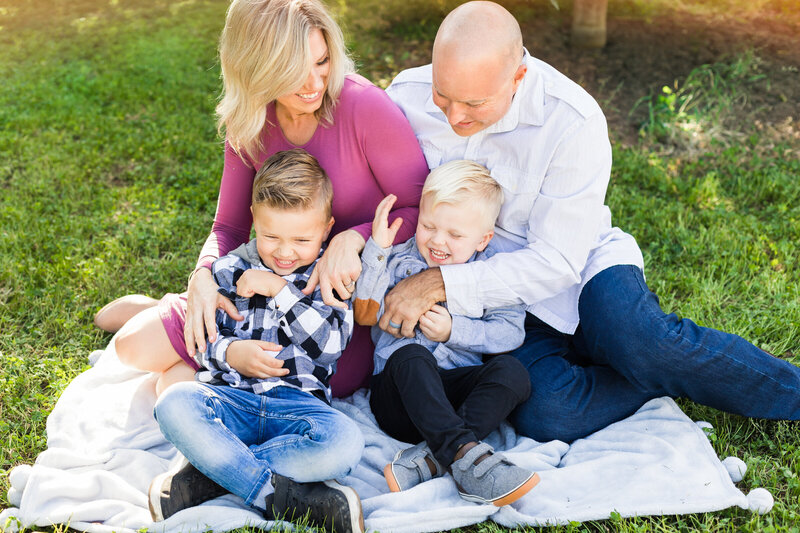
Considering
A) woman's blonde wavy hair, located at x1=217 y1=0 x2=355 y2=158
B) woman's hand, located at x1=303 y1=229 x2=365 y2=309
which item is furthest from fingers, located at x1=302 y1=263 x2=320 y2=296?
woman's blonde wavy hair, located at x1=217 y1=0 x2=355 y2=158

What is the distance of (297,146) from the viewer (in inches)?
125

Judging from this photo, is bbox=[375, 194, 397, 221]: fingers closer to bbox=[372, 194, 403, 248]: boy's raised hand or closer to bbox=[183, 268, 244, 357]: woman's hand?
bbox=[372, 194, 403, 248]: boy's raised hand

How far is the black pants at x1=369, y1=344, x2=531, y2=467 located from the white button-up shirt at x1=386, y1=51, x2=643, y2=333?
0.28 meters

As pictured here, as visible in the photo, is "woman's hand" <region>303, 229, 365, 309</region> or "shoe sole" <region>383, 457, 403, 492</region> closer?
"shoe sole" <region>383, 457, 403, 492</region>

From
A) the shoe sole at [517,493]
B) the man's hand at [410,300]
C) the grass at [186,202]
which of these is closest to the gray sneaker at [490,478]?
the shoe sole at [517,493]

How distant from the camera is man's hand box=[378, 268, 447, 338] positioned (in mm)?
2936

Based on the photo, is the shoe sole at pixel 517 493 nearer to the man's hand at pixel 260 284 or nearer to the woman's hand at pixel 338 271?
the woman's hand at pixel 338 271

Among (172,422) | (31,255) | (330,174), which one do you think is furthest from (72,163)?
(172,422)

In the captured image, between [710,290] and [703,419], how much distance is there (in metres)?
1.04

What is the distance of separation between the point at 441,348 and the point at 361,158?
2.93 ft

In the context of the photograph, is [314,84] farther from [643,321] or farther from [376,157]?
[643,321]

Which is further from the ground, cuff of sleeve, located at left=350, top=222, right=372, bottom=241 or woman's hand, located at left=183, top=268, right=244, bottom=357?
cuff of sleeve, located at left=350, top=222, right=372, bottom=241

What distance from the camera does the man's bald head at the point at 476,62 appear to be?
8.72 ft

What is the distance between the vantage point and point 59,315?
3861 mm
